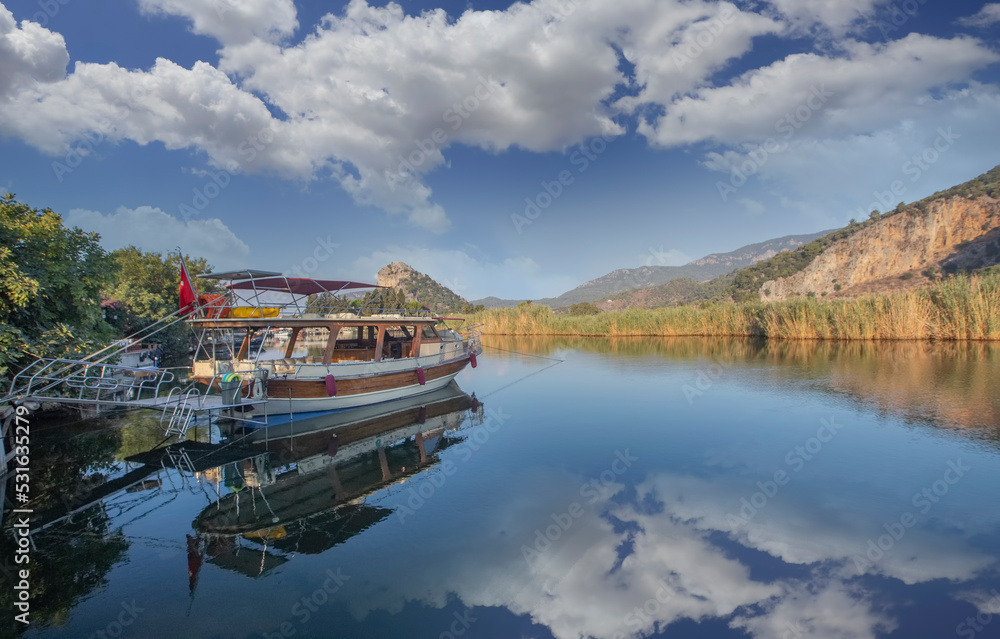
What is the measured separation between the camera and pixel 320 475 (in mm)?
9688

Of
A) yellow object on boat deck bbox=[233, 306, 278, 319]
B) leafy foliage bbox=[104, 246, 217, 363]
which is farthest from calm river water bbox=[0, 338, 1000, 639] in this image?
leafy foliage bbox=[104, 246, 217, 363]

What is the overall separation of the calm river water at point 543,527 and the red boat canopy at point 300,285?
5064mm

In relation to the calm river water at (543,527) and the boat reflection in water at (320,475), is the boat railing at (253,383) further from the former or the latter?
the calm river water at (543,527)

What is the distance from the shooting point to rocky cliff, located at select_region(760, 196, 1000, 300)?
7225 centimetres

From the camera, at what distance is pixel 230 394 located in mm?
11891

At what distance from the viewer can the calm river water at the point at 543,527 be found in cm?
517

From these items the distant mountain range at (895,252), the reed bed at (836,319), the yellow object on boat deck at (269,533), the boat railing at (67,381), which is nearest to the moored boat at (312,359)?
the boat railing at (67,381)

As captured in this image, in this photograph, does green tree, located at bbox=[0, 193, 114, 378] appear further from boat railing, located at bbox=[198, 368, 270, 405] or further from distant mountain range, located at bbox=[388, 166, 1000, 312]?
distant mountain range, located at bbox=[388, 166, 1000, 312]

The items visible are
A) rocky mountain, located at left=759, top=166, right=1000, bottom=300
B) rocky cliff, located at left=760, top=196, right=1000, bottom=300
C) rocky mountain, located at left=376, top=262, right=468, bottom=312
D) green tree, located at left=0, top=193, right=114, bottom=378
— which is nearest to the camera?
green tree, located at left=0, top=193, right=114, bottom=378

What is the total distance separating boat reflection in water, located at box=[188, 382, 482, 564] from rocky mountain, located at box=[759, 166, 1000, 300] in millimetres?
85579

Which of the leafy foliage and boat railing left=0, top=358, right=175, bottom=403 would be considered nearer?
boat railing left=0, top=358, right=175, bottom=403

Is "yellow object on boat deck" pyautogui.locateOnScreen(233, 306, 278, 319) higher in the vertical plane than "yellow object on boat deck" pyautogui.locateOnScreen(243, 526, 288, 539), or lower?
higher

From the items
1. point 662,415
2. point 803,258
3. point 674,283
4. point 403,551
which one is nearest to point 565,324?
point 662,415

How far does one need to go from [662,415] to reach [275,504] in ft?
34.1
